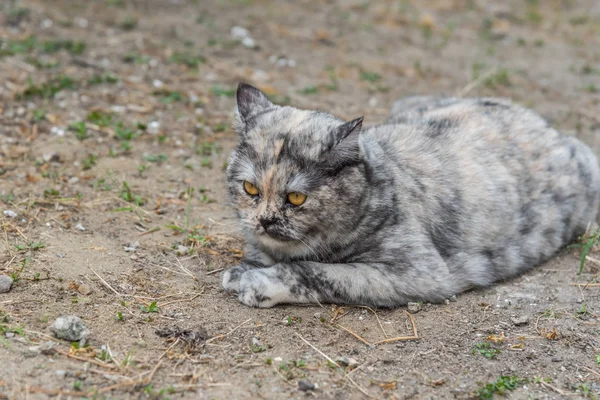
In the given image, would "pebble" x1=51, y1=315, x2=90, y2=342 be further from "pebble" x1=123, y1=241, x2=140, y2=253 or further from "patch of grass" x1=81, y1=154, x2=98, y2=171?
"patch of grass" x1=81, y1=154, x2=98, y2=171

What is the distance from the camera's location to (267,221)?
4246 mm

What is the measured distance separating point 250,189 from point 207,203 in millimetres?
1471

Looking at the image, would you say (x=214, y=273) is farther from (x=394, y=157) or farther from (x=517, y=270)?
(x=517, y=270)

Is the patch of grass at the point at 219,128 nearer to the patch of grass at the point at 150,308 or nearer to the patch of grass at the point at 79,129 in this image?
the patch of grass at the point at 79,129

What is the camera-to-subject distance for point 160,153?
634 cm

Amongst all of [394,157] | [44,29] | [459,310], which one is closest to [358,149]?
[394,157]

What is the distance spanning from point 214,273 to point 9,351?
5.24ft

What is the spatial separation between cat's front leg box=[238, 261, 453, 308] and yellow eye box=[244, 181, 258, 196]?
520 mm

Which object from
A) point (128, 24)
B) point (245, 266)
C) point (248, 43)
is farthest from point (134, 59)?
point (245, 266)

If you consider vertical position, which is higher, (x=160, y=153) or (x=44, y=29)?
(x=44, y=29)

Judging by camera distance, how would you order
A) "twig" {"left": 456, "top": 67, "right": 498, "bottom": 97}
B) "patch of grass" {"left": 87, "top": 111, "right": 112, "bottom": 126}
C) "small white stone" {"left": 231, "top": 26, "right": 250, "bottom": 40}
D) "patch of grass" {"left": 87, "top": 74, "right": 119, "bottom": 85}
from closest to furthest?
"patch of grass" {"left": 87, "top": 111, "right": 112, "bottom": 126}
"patch of grass" {"left": 87, "top": 74, "right": 119, "bottom": 85}
"twig" {"left": 456, "top": 67, "right": 498, "bottom": 97}
"small white stone" {"left": 231, "top": 26, "right": 250, "bottom": 40}

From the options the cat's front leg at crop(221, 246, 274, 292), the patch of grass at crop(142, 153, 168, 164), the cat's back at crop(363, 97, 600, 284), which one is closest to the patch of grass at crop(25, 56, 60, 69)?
the patch of grass at crop(142, 153, 168, 164)

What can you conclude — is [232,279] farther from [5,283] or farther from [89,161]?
[89,161]

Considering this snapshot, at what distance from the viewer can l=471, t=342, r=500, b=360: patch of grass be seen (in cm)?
404
